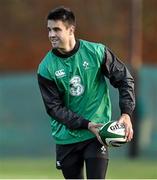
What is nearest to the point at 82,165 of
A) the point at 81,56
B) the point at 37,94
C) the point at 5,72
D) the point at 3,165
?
the point at 81,56

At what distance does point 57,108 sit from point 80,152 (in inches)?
18.9

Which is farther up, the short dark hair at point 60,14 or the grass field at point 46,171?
the short dark hair at point 60,14

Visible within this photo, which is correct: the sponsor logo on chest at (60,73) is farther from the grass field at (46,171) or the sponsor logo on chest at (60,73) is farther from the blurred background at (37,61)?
the blurred background at (37,61)

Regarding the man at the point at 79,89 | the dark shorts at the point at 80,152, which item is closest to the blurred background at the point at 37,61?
the dark shorts at the point at 80,152

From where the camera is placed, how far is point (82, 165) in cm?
922

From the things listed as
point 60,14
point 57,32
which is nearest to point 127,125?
Result: point 57,32

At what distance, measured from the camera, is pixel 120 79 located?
356 inches

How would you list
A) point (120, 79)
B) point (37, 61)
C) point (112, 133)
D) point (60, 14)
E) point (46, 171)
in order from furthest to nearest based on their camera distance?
point (37, 61)
point (46, 171)
point (120, 79)
point (60, 14)
point (112, 133)

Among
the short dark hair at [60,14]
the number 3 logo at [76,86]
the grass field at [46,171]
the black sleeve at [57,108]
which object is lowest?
the grass field at [46,171]

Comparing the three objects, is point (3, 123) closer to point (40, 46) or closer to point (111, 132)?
point (40, 46)

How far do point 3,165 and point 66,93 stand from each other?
11.3 m

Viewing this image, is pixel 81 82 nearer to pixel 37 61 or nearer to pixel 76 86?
pixel 76 86

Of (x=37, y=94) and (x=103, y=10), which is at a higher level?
(x=103, y=10)

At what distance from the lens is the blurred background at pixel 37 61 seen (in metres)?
24.4
